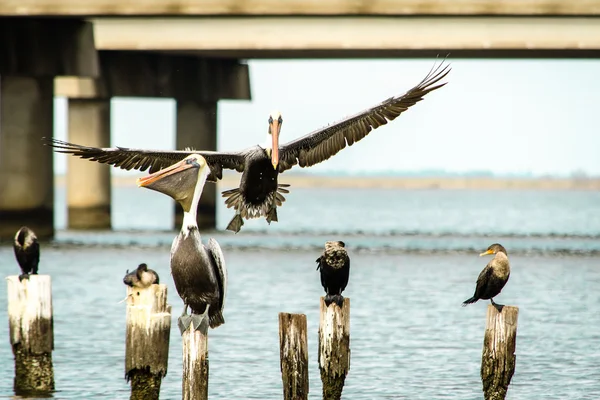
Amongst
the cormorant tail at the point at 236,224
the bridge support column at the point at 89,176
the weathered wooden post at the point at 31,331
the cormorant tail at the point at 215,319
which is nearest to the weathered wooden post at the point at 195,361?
the cormorant tail at the point at 215,319

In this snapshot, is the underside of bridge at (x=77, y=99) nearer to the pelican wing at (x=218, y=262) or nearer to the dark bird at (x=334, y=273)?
the dark bird at (x=334, y=273)

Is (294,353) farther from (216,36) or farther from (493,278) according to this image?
(216,36)

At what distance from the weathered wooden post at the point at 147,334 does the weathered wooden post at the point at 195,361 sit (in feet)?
6.35

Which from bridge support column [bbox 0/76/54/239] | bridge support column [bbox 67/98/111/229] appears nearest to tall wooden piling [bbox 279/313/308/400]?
bridge support column [bbox 0/76/54/239]

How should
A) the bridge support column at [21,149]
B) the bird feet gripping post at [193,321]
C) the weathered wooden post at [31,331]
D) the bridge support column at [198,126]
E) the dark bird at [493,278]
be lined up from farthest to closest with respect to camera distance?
the bridge support column at [198,126] → the bridge support column at [21,149] → the weathered wooden post at [31,331] → the dark bird at [493,278] → the bird feet gripping post at [193,321]

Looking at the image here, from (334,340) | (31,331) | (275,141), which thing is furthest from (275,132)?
(31,331)

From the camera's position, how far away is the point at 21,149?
38219 mm

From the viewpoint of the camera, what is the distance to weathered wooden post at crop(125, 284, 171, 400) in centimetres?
1355

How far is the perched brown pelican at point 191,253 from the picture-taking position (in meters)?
11.2

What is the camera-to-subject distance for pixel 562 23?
34750mm

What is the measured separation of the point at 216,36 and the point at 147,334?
23.3m

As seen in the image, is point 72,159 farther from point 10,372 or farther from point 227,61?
point 10,372

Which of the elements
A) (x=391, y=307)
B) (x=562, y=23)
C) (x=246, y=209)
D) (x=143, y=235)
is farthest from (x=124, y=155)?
(x=143, y=235)

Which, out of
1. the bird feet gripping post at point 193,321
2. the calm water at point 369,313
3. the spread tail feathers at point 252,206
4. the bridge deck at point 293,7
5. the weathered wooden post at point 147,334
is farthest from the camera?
the bridge deck at point 293,7
